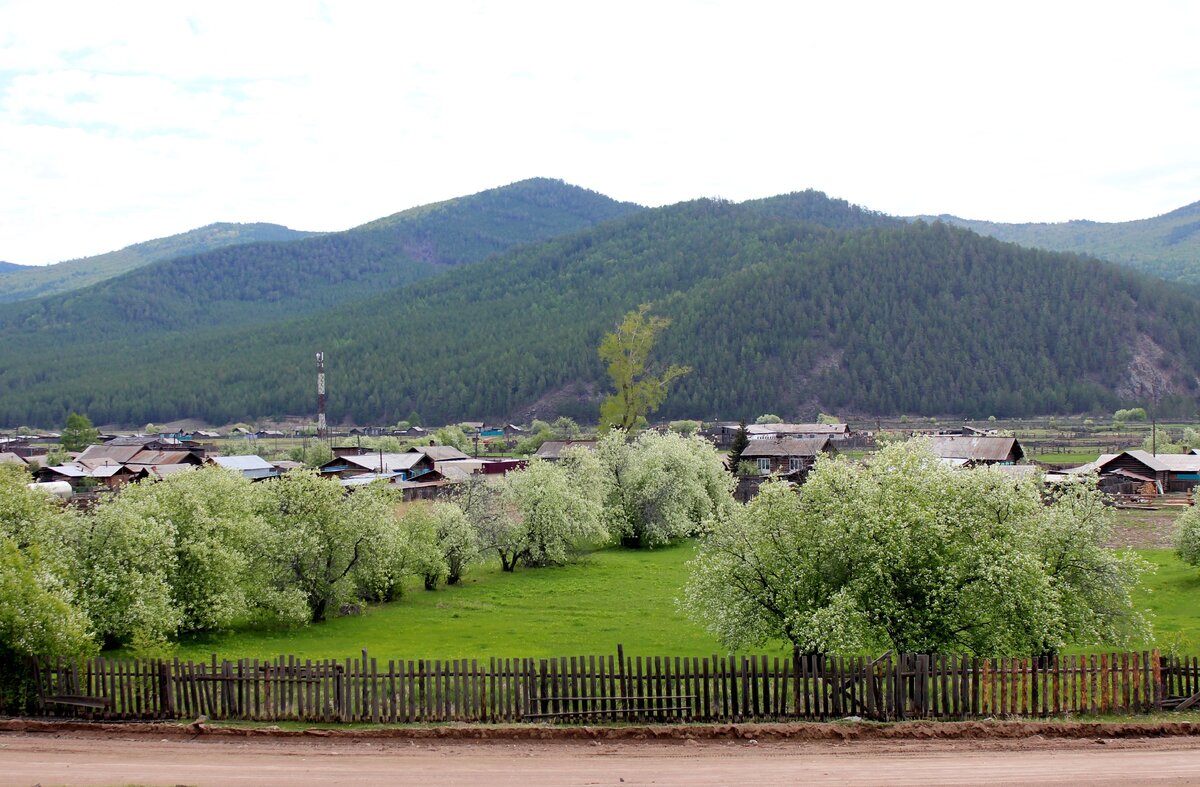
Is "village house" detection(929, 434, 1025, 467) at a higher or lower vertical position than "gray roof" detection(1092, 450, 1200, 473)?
higher

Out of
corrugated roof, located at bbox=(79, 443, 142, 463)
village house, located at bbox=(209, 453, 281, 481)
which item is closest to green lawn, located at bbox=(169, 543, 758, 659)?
village house, located at bbox=(209, 453, 281, 481)

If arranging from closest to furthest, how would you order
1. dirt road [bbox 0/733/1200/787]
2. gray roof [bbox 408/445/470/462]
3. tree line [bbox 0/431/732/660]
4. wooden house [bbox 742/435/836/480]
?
dirt road [bbox 0/733/1200/787], tree line [bbox 0/431/732/660], wooden house [bbox 742/435/836/480], gray roof [bbox 408/445/470/462]

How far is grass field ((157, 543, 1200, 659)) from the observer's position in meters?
37.2

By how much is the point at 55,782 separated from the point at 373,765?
5.83 m

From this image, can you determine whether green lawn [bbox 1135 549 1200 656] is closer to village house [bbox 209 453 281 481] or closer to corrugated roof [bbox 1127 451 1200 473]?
corrugated roof [bbox 1127 451 1200 473]

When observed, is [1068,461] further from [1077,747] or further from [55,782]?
[55,782]

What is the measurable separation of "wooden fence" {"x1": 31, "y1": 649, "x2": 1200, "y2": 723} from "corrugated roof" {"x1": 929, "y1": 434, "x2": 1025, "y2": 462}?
78.9 meters

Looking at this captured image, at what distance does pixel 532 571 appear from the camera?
2443 inches

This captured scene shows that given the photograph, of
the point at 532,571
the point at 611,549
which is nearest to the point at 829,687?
the point at 532,571

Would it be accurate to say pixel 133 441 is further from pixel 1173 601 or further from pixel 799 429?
pixel 1173 601

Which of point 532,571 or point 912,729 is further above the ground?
point 912,729

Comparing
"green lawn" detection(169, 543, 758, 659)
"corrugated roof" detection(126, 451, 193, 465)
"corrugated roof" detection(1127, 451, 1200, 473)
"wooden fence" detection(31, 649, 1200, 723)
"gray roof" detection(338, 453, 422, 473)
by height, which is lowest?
"green lawn" detection(169, 543, 758, 659)

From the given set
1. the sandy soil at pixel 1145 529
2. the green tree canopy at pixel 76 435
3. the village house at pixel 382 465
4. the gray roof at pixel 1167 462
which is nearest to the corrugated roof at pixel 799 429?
the village house at pixel 382 465

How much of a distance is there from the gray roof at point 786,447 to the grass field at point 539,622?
53.3 m
